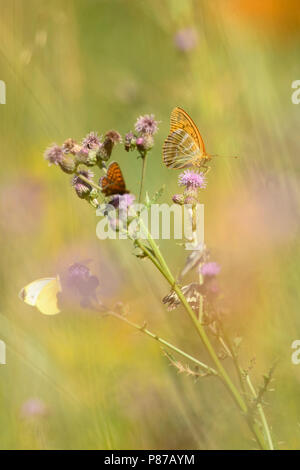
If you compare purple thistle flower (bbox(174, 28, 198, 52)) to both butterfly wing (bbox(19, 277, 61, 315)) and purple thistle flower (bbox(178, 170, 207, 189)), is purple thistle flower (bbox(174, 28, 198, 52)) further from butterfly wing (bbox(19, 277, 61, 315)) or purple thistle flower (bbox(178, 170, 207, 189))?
butterfly wing (bbox(19, 277, 61, 315))

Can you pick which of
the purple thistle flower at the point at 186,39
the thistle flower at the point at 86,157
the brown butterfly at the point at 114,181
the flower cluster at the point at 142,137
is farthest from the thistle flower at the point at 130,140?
the purple thistle flower at the point at 186,39

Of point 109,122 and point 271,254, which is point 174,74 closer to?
point 109,122

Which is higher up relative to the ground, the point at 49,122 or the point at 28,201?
the point at 49,122

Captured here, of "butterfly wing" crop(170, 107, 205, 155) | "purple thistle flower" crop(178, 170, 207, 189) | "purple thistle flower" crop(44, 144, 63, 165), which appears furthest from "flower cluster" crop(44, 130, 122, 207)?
"butterfly wing" crop(170, 107, 205, 155)

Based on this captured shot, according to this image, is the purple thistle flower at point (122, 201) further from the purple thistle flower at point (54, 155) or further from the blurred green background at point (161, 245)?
the blurred green background at point (161, 245)

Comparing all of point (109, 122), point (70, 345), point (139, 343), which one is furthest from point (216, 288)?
point (109, 122)

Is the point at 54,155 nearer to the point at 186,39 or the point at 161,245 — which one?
the point at 161,245
